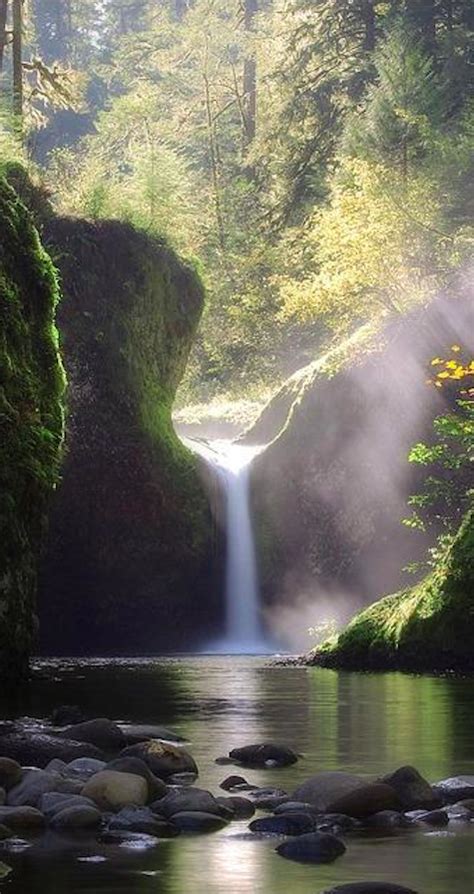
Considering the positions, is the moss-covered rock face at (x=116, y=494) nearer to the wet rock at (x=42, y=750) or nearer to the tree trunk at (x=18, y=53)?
the tree trunk at (x=18, y=53)

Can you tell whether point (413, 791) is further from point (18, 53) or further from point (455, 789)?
point (18, 53)

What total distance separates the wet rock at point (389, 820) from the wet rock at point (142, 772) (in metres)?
1.18

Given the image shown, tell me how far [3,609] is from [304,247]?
32.5 metres

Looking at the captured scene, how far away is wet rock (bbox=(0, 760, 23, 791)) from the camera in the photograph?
9.05m

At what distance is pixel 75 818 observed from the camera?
26.2 ft

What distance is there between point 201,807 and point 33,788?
0.86m

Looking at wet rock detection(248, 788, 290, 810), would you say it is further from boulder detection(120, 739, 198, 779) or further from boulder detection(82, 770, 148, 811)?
boulder detection(120, 739, 198, 779)

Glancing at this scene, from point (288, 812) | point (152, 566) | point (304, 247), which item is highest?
point (304, 247)

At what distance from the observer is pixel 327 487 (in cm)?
3466

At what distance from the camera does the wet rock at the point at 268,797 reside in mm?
8789

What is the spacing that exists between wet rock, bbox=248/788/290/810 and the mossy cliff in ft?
78.9

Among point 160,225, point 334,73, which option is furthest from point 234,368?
point 160,225

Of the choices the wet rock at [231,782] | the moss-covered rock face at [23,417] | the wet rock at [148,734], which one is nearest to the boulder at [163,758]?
the wet rock at [231,782]

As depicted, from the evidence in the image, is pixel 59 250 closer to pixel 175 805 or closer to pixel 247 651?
pixel 247 651
